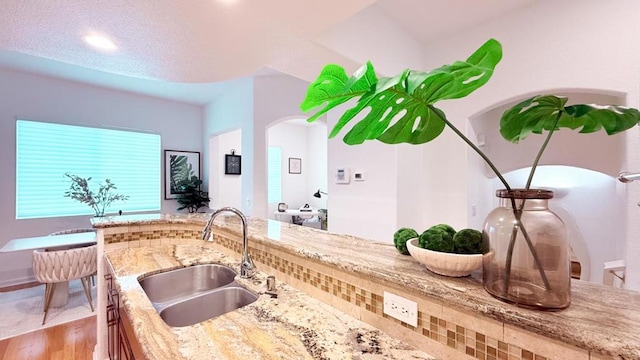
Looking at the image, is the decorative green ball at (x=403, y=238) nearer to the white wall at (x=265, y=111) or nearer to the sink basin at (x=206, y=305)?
the sink basin at (x=206, y=305)

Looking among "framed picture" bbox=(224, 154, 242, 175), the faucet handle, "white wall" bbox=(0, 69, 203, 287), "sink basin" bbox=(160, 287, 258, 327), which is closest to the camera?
"sink basin" bbox=(160, 287, 258, 327)

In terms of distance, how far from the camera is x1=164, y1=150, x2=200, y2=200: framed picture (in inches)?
189

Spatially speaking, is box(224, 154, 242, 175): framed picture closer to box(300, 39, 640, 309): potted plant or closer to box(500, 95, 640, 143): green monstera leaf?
box(300, 39, 640, 309): potted plant

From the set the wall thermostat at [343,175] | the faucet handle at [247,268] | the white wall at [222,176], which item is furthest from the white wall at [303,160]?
the faucet handle at [247,268]

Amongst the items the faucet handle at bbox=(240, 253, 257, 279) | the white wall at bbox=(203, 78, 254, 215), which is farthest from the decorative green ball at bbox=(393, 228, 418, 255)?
the white wall at bbox=(203, 78, 254, 215)

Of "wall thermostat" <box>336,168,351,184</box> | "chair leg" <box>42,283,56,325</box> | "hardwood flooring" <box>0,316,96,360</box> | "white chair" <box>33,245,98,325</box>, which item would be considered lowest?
"hardwood flooring" <box>0,316,96,360</box>

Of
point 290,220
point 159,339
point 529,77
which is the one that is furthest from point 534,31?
point 290,220

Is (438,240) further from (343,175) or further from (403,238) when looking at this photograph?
(343,175)

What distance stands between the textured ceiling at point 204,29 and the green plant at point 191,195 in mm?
2810

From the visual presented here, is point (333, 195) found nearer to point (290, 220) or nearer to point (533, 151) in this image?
point (533, 151)

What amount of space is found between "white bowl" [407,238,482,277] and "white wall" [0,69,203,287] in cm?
510

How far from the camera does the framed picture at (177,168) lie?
4789 mm

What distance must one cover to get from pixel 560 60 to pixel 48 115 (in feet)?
19.5

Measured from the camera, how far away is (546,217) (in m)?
0.62
